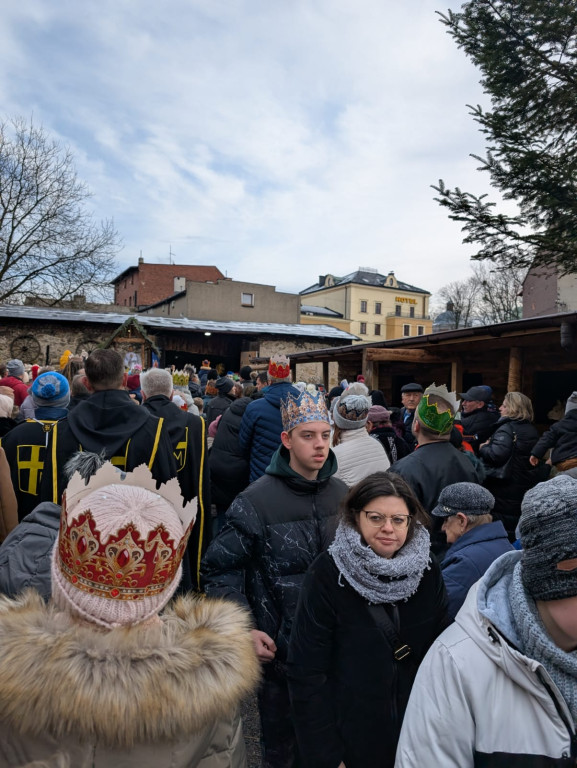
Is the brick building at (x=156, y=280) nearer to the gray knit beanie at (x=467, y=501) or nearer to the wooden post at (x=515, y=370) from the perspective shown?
the wooden post at (x=515, y=370)

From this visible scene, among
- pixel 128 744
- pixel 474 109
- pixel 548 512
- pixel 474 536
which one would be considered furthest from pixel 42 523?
pixel 474 109

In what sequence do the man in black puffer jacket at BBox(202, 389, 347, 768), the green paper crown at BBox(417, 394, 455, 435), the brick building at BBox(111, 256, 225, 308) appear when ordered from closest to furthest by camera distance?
the man in black puffer jacket at BBox(202, 389, 347, 768) → the green paper crown at BBox(417, 394, 455, 435) → the brick building at BBox(111, 256, 225, 308)

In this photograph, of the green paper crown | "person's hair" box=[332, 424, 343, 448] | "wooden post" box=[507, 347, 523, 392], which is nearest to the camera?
the green paper crown

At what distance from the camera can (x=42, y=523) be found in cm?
194

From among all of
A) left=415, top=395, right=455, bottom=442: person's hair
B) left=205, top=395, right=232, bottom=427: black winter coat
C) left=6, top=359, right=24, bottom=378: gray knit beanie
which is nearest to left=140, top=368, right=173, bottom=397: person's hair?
left=415, top=395, right=455, bottom=442: person's hair

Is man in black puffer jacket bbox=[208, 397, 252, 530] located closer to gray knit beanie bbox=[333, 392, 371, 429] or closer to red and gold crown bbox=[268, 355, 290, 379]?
red and gold crown bbox=[268, 355, 290, 379]

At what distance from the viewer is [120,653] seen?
1181 millimetres

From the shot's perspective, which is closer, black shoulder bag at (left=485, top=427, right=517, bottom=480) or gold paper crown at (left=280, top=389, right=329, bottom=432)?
gold paper crown at (left=280, top=389, right=329, bottom=432)

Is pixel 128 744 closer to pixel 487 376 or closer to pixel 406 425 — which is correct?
pixel 406 425

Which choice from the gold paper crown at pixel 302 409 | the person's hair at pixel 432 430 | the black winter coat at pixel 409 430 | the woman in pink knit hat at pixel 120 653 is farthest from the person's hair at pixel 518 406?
the woman in pink knit hat at pixel 120 653

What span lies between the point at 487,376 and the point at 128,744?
37.1 feet

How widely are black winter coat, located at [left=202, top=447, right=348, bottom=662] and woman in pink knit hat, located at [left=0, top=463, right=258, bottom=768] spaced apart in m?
0.87

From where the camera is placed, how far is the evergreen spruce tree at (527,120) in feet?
20.9

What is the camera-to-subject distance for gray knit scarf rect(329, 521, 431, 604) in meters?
1.83
